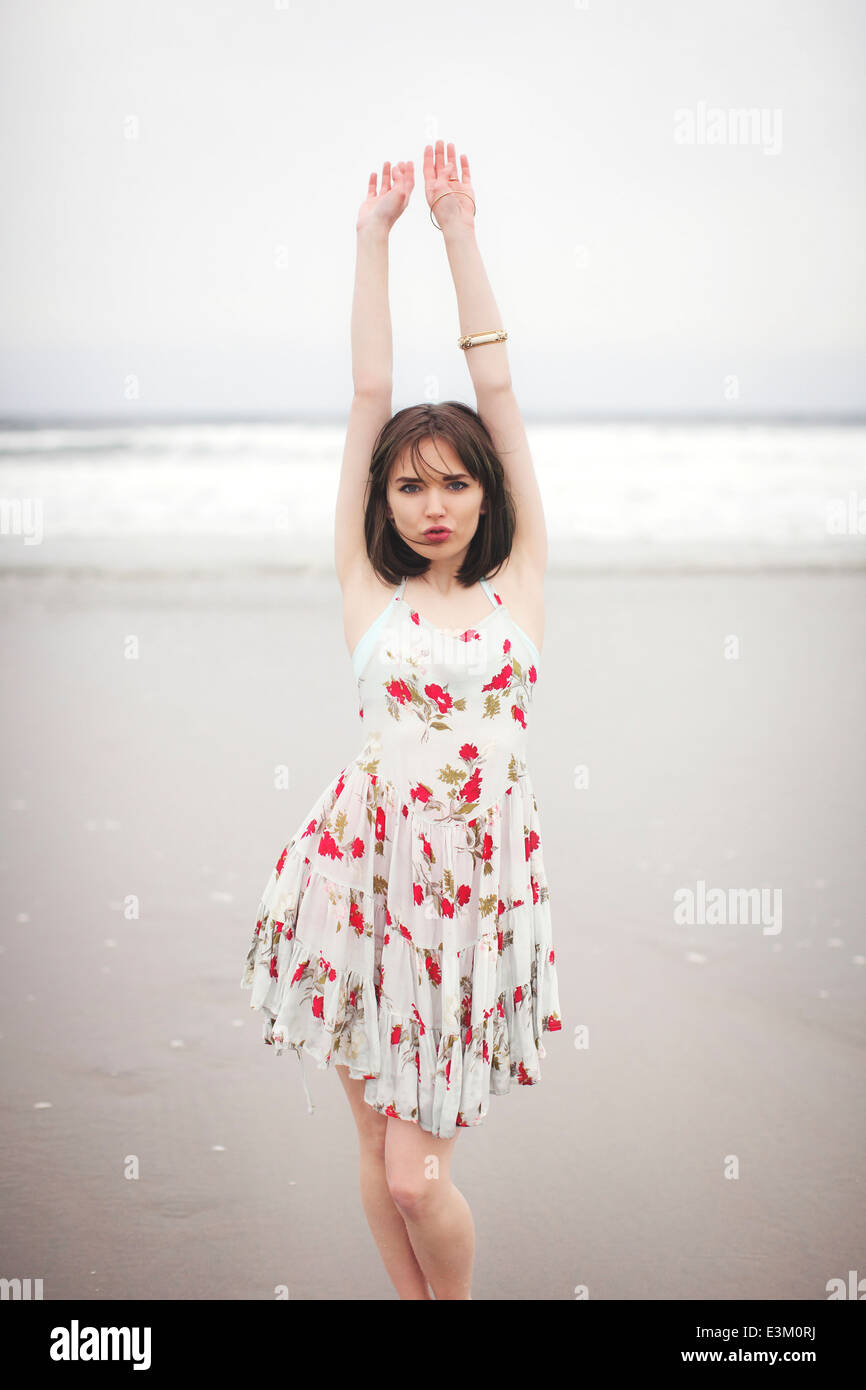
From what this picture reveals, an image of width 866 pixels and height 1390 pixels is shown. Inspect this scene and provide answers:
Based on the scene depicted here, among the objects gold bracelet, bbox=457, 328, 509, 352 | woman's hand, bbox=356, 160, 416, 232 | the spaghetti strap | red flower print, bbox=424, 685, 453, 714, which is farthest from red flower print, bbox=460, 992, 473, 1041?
woman's hand, bbox=356, 160, 416, 232

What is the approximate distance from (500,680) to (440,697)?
0.34ft

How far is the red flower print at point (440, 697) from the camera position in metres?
1.71

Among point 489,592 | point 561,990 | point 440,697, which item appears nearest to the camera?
point 440,697

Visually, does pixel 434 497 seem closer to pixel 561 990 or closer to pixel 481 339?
pixel 481 339

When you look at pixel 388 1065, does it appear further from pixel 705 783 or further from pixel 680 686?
pixel 680 686

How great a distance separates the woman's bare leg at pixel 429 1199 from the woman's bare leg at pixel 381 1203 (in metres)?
0.04

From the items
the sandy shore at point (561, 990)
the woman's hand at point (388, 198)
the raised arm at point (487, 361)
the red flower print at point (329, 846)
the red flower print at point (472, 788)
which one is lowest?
the sandy shore at point (561, 990)

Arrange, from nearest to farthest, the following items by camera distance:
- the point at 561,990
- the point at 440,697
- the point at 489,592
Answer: the point at 440,697, the point at 489,592, the point at 561,990

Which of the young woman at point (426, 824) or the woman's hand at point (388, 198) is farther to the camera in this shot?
the woman's hand at point (388, 198)

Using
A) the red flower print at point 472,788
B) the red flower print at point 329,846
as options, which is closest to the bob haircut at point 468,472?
the red flower print at point 472,788

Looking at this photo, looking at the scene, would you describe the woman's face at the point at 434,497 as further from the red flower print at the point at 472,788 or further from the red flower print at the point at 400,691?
the red flower print at the point at 472,788

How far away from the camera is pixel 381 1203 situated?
1.85 m

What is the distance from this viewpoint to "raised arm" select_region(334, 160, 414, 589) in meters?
1.85

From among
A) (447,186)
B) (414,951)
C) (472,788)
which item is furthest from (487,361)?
(414,951)
